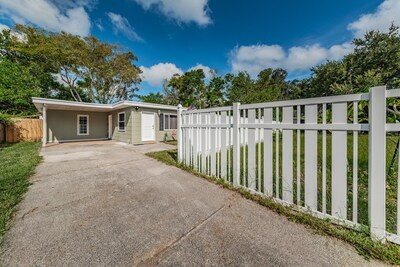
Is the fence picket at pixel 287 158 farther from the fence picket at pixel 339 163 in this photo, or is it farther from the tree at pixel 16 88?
the tree at pixel 16 88

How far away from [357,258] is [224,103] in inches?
854

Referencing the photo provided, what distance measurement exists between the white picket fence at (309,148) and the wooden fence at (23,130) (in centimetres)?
1319

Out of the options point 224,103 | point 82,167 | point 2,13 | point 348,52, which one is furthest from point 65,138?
point 348,52

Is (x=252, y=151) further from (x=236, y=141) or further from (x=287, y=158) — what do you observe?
(x=287, y=158)

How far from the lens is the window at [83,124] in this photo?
450 inches

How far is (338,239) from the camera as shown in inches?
67.6

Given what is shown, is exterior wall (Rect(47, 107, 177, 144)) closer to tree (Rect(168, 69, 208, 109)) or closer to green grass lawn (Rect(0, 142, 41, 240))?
green grass lawn (Rect(0, 142, 41, 240))

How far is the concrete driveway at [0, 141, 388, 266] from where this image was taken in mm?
1498

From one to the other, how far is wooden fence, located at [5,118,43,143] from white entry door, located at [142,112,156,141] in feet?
26.0

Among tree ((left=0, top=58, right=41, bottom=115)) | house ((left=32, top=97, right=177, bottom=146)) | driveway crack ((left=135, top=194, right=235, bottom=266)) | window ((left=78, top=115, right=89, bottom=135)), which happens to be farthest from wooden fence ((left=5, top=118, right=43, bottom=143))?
driveway crack ((left=135, top=194, right=235, bottom=266))

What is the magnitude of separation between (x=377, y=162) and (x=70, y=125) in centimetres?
1428

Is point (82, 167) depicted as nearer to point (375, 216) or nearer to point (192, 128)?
point (192, 128)

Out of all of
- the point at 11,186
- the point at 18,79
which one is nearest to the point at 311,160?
the point at 11,186

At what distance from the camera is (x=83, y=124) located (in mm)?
11625
